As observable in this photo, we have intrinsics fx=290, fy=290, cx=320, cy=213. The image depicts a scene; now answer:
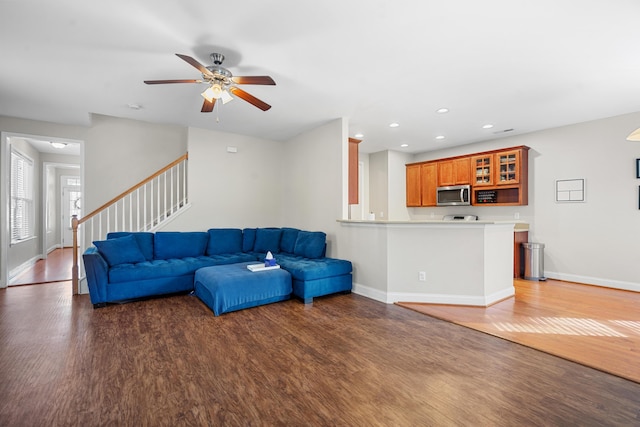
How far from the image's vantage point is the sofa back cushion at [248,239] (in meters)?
5.39

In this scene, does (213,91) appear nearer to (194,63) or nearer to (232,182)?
(194,63)

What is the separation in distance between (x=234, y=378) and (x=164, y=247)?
10.4ft

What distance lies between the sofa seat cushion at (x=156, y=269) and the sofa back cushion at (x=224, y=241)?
1.49ft

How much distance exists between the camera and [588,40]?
101 inches

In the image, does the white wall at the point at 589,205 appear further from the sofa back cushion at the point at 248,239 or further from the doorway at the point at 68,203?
the doorway at the point at 68,203

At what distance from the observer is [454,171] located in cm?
646

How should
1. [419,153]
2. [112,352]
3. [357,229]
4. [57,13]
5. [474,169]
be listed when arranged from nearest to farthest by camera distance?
[57,13]
[112,352]
[357,229]
[474,169]
[419,153]

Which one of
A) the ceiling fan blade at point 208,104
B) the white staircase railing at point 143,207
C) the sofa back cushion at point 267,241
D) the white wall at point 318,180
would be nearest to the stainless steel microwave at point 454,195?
the white wall at point 318,180

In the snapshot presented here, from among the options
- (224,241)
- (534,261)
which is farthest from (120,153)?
(534,261)

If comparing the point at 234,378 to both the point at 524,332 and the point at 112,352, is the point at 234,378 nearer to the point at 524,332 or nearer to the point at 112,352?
the point at 112,352

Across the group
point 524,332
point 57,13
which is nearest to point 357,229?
point 524,332

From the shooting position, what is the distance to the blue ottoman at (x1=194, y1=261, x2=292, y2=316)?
3.39 meters

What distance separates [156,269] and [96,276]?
661 mm

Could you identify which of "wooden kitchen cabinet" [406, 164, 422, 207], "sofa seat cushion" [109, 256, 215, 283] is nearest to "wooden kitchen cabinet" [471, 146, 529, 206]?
"wooden kitchen cabinet" [406, 164, 422, 207]
